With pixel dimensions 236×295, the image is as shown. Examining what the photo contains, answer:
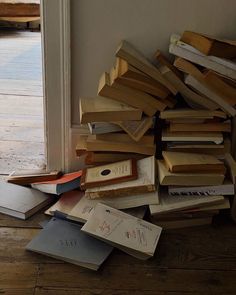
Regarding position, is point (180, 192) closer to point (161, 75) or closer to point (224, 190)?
point (224, 190)

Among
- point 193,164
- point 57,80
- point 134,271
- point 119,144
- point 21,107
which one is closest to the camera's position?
point 134,271

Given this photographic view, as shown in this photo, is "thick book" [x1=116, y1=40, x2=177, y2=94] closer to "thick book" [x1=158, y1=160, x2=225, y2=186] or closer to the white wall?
the white wall

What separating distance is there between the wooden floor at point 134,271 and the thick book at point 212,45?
2.11ft

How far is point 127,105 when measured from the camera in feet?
5.03

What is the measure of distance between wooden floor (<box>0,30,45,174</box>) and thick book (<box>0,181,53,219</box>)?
0.58 ft

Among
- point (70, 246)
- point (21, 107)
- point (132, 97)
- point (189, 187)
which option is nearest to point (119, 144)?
point (132, 97)

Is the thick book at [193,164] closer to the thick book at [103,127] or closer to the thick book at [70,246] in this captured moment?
the thick book at [103,127]

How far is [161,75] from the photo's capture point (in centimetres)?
149

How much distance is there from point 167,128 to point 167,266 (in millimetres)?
488

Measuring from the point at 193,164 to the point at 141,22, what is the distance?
0.56 meters

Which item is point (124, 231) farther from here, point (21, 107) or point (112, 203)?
point (21, 107)

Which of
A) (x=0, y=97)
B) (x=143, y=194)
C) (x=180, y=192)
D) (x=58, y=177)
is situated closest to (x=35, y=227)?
(x=58, y=177)

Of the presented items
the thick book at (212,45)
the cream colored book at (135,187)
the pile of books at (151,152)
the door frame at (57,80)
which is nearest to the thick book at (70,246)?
the pile of books at (151,152)

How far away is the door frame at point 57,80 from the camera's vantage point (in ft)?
5.21
